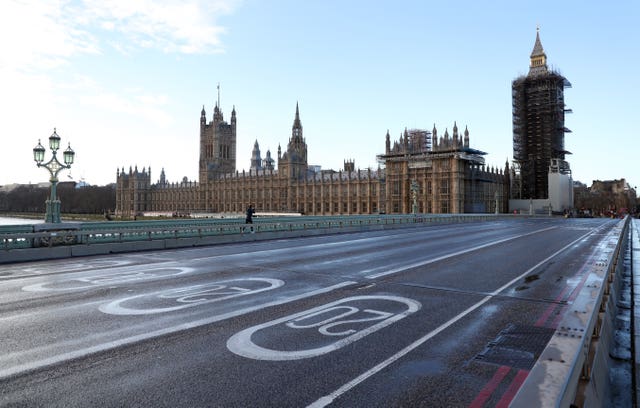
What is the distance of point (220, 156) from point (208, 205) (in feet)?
70.8

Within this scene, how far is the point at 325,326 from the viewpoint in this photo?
720cm

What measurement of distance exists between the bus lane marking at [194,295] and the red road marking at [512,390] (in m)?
5.88

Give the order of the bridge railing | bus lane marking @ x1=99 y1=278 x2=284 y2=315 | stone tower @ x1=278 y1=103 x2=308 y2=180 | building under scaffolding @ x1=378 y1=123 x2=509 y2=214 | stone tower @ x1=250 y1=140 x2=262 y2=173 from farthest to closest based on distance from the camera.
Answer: stone tower @ x1=250 y1=140 x2=262 y2=173 → stone tower @ x1=278 y1=103 x2=308 y2=180 → building under scaffolding @ x1=378 y1=123 x2=509 y2=214 → the bridge railing → bus lane marking @ x1=99 y1=278 x2=284 y2=315

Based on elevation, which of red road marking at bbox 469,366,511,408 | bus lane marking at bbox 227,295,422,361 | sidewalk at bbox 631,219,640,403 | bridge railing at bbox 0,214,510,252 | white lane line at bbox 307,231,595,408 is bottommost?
sidewalk at bbox 631,219,640,403

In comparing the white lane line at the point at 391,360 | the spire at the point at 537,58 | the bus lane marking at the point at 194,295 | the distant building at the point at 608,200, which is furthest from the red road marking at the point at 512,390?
the distant building at the point at 608,200

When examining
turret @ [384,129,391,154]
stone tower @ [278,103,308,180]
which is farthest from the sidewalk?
stone tower @ [278,103,308,180]

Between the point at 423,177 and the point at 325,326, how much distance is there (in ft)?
294

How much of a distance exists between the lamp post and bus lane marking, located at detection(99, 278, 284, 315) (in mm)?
13955

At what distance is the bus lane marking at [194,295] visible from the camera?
8.23m

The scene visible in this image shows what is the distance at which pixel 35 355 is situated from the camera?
580 cm

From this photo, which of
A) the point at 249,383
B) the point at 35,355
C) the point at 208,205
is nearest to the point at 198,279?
the point at 35,355

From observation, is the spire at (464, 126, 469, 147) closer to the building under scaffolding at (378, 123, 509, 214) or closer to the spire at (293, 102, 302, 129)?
the building under scaffolding at (378, 123, 509, 214)

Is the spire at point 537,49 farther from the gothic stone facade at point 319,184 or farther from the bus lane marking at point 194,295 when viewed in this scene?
the bus lane marking at point 194,295

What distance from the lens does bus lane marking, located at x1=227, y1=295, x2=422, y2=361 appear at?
595 cm
